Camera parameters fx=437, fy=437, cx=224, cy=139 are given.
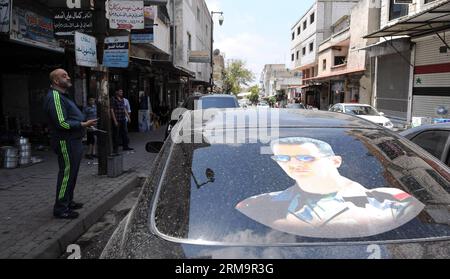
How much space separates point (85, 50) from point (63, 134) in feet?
8.87

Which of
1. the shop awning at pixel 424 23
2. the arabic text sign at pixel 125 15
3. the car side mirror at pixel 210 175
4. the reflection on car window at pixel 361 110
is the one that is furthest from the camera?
the reflection on car window at pixel 361 110

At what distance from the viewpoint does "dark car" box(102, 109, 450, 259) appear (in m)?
1.83

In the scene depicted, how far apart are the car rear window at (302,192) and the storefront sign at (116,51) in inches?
257

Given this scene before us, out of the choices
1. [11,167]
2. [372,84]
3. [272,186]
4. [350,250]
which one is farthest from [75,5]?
[372,84]

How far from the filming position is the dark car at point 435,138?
4480 mm

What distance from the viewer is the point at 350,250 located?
5.73 feet

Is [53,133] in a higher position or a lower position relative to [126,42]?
lower

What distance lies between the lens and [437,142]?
4.74m

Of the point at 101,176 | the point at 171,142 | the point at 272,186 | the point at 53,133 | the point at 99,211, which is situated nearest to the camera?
the point at 272,186

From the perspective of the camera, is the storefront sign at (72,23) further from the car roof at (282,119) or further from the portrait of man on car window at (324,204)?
the portrait of man on car window at (324,204)

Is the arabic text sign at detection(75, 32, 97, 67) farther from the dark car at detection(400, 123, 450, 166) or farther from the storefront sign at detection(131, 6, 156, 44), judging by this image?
the storefront sign at detection(131, 6, 156, 44)

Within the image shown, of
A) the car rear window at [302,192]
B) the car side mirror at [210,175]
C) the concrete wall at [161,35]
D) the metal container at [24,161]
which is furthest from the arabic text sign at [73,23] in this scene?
the concrete wall at [161,35]

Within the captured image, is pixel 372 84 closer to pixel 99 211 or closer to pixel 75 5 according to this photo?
pixel 75 5

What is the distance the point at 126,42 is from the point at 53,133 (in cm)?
386
